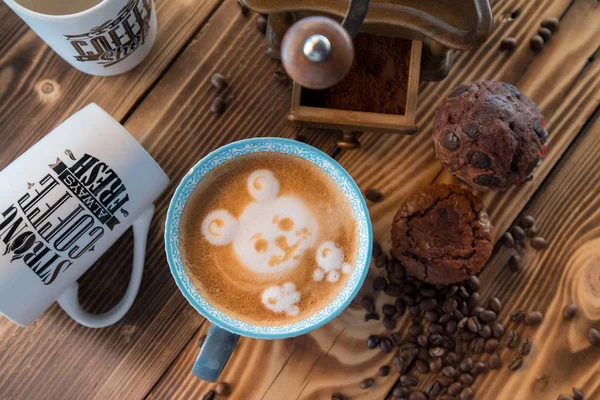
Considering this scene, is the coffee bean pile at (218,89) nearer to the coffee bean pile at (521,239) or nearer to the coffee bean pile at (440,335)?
the coffee bean pile at (440,335)

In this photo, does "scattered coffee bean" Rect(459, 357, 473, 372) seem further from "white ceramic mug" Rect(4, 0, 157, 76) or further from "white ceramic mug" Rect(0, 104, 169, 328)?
"white ceramic mug" Rect(4, 0, 157, 76)

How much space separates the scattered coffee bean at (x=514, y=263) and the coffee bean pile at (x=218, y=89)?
2.14ft

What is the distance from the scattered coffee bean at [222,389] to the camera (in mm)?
1078

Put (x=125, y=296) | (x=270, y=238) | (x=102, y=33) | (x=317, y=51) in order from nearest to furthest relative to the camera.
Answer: (x=317, y=51)
(x=102, y=33)
(x=270, y=238)
(x=125, y=296)

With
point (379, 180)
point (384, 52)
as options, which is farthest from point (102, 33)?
point (379, 180)

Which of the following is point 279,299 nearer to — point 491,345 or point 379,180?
point 379,180

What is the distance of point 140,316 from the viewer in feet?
3.57

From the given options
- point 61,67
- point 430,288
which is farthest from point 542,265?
point 61,67

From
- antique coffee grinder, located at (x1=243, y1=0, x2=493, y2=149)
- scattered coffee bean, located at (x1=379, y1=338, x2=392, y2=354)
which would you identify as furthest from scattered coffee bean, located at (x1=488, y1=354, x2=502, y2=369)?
antique coffee grinder, located at (x1=243, y1=0, x2=493, y2=149)

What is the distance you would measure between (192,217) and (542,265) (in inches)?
27.8

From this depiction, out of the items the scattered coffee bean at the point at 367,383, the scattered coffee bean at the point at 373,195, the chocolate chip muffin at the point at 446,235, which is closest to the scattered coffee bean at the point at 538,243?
the chocolate chip muffin at the point at 446,235

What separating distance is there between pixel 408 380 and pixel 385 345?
0.27 ft

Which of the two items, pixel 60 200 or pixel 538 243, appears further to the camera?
pixel 538 243

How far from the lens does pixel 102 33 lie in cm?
85
